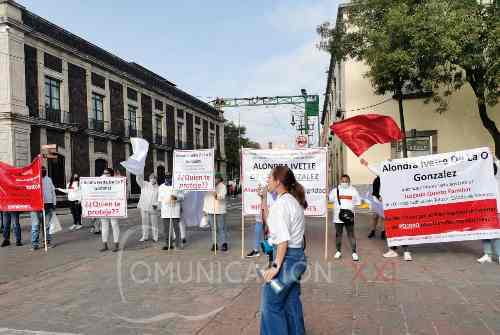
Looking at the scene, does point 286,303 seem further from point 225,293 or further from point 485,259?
point 485,259

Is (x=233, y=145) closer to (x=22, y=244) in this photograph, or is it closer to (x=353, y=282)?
(x=22, y=244)

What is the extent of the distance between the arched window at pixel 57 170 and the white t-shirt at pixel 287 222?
26205 millimetres

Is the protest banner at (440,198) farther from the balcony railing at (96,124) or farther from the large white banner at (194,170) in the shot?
the balcony railing at (96,124)

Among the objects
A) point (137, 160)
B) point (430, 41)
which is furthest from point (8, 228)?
point (430, 41)

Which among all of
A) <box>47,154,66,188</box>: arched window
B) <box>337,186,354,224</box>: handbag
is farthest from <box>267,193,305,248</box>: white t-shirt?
<box>47,154,66,188</box>: arched window

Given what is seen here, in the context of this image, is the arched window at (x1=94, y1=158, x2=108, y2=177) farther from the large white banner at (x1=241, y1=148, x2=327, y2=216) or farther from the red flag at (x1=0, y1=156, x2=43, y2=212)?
the large white banner at (x1=241, y1=148, x2=327, y2=216)

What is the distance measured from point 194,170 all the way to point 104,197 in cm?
229

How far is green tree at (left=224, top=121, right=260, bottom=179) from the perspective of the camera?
2559 inches

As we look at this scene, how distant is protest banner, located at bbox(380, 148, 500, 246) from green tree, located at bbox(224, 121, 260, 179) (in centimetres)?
5527

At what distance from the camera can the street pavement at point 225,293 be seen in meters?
4.51

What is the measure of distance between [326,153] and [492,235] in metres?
3.19

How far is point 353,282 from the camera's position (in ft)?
20.2

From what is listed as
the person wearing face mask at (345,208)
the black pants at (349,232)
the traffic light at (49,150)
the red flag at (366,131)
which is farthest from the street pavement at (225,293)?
the traffic light at (49,150)

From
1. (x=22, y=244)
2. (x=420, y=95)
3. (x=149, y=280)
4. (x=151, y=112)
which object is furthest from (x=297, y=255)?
(x=151, y=112)
